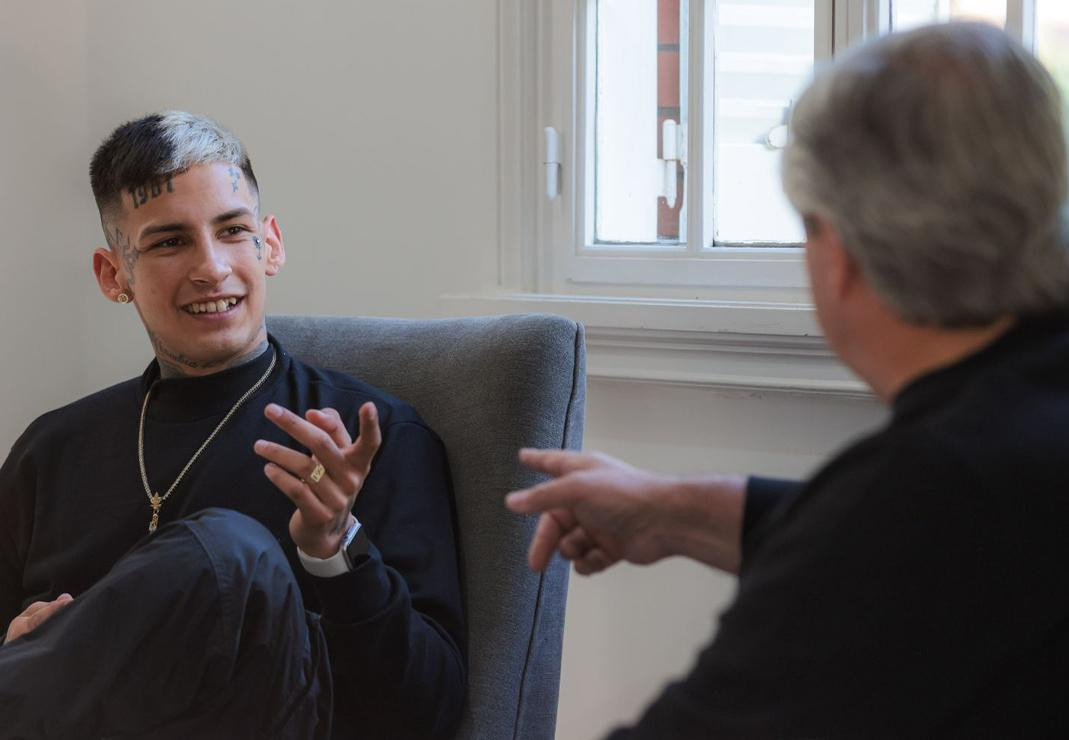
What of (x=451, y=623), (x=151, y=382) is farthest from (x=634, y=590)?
(x=151, y=382)

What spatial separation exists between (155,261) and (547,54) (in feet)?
2.60

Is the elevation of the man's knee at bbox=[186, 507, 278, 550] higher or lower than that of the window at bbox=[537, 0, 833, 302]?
lower

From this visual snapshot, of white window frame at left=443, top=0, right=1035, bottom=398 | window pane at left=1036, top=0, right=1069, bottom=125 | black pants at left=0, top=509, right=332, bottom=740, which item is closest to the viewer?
black pants at left=0, top=509, right=332, bottom=740

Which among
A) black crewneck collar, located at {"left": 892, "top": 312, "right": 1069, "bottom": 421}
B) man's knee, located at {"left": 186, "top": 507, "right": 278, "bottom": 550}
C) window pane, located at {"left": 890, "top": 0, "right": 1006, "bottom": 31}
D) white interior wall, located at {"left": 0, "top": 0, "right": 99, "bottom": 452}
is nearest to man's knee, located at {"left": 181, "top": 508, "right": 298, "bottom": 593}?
man's knee, located at {"left": 186, "top": 507, "right": 278, "bottom": 550}

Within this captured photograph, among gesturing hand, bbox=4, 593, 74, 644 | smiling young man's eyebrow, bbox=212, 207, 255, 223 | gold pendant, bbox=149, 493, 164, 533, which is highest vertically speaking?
smiling young man's eyebrow, bbox=212, 207, 255, 223

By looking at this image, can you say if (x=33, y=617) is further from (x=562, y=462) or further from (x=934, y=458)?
(x=934, y=458)

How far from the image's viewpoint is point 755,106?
2.07 m

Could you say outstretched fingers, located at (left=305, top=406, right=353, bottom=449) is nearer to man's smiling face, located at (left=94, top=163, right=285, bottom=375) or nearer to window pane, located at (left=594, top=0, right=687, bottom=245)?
man's smiling face, located at (left=94, top=163, right=285, bottom=375)

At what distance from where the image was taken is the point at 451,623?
4.89 ft

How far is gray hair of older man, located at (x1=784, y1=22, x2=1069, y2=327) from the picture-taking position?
2.45 ft

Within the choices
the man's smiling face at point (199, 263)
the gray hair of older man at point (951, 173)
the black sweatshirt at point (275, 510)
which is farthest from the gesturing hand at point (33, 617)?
the gray hair of older man at point (951, 173)

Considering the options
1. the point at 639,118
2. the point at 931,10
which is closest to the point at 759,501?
the point at 931,10

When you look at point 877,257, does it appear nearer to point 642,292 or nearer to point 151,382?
point 151,382

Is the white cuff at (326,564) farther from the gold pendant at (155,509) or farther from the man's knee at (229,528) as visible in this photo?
the gold pendant at (155,509)
